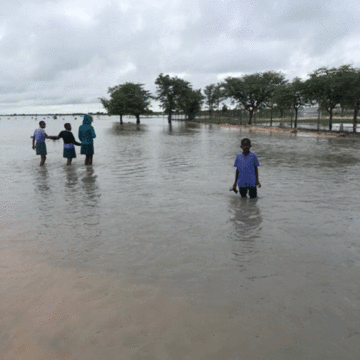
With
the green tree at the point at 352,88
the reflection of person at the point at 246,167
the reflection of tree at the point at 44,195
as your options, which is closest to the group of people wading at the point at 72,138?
the reflection of tree at the point at 44,195

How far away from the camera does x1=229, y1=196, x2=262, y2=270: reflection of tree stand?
505 centimetres

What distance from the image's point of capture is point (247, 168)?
24.4ft

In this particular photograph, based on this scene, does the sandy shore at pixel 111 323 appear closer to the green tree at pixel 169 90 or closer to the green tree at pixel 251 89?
the green tree at pixel 251 89

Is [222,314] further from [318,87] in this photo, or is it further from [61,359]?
[318,87]

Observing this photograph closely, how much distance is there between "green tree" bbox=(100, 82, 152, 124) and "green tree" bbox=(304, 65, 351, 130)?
130 feet

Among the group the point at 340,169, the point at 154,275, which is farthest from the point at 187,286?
the point at 340,169

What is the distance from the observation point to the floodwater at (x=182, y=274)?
3055 millimetres

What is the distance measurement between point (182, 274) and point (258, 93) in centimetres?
5976

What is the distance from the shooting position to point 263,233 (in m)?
5.85

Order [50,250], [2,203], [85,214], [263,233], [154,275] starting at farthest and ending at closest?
1. [2,203]
2. [85,214]
3. [263,233]
4. [50,250]
5. [154,275]

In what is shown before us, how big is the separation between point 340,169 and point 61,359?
13.1m

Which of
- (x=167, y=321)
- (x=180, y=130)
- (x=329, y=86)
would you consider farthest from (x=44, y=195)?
(x=180, y=130)

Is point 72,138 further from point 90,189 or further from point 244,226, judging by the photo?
point 244,226

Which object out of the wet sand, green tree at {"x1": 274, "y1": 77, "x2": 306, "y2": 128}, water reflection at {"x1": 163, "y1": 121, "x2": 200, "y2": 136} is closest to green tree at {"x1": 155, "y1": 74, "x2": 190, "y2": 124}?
water reflection at {"x1": 163, "y1": 121, "x2": 200, "y2": 136}
